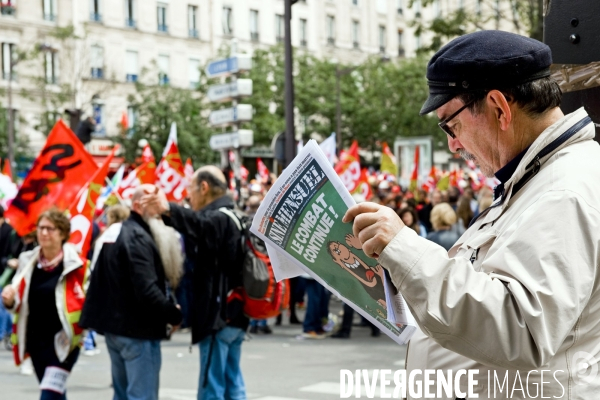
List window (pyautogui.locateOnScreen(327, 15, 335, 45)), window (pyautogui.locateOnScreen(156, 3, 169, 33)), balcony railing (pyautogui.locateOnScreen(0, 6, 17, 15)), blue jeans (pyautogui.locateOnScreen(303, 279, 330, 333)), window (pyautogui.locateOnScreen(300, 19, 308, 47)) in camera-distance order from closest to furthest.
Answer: blue jeans (pyautogui.locateOnScreen(303, 279, 330, 333)), balcony railing (pyautogui.locateOnScreen(0, 6, 17, 15)), window (pyautogui.locateOnScreen(156, 3, 169, 33)), window (pyautogui.locateOnScreen(300, 19, 308, 47)), window (pyautogui.locateOnScreen(327, 15, 335, 45))

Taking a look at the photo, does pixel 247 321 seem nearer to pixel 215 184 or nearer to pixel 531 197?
pixel 215 184

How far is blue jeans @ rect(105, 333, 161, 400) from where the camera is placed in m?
6.05

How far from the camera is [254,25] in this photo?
55.5 m

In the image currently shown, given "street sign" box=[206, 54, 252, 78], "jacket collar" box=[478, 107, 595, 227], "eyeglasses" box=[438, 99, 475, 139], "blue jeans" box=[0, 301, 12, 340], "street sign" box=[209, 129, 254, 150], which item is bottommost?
"blue jeans" box=[0, 301, 12, 340]

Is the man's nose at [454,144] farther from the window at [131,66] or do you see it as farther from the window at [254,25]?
the window at [254,25]

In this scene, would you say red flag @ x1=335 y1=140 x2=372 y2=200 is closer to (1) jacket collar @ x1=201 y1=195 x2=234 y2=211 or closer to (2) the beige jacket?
(1) jacket collar @ x1=201 y1=195 x2=234 y2=211

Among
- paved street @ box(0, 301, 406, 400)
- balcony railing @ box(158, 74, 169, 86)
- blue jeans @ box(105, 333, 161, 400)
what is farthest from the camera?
balcony railing @ box(158, 74, 169, 86)

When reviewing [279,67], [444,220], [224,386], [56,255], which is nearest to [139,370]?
[224,386]

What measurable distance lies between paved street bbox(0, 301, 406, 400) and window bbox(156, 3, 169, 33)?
4055cm

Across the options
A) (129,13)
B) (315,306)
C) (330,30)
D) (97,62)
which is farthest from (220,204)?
(330,30)

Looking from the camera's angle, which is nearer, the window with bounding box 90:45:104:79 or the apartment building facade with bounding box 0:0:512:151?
the apartment building facade with bounding box 0:0:512:151

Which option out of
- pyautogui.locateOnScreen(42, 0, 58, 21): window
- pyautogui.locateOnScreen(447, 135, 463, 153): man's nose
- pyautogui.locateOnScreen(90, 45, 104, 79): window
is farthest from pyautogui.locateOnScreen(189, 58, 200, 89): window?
pyautogui.locateOnScreen(447, 135, 463, 153): man's nose

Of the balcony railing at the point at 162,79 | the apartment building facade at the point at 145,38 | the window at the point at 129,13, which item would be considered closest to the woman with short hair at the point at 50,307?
the apartment building facade at the point at 145,38

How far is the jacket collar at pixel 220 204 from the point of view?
674 cm
